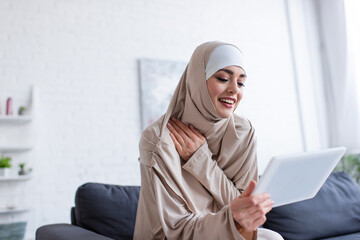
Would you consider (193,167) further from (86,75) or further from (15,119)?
(86,75)

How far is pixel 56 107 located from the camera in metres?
3.24

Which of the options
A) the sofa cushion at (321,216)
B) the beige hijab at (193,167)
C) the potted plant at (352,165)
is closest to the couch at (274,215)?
the sofa cushion at (321,216)

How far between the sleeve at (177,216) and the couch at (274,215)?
0.28 meters

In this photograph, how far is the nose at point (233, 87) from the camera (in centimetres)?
143

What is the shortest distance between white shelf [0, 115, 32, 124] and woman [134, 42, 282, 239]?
1892mm

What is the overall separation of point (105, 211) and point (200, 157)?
1.98 ft

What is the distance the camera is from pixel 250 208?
101cm

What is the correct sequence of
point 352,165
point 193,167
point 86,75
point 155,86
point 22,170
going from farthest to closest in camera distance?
point 352,165
point 155,86
point 86,75
point 22,170
point 193,167

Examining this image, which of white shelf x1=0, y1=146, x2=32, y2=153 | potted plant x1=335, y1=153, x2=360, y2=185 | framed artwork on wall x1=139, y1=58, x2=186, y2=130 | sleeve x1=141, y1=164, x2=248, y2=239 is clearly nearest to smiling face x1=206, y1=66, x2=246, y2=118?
sleeve x1=141, y1=164, x2=248, y2=239

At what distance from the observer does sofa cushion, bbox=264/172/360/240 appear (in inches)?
78.7

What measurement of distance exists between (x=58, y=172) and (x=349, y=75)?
3488 mm

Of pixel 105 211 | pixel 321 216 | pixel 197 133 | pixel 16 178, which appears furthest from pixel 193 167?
pixel 16 178

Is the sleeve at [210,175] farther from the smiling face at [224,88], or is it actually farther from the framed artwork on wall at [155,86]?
the framed artwork on wall at [155,86]

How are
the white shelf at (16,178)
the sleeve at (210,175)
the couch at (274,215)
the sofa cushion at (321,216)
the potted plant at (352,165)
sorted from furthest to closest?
the potted plant at (352,165) < the white shelf at (16,178) < the sofa cushion at (321,216) < the couch at (274,215) < the sleeve at (210,175)
